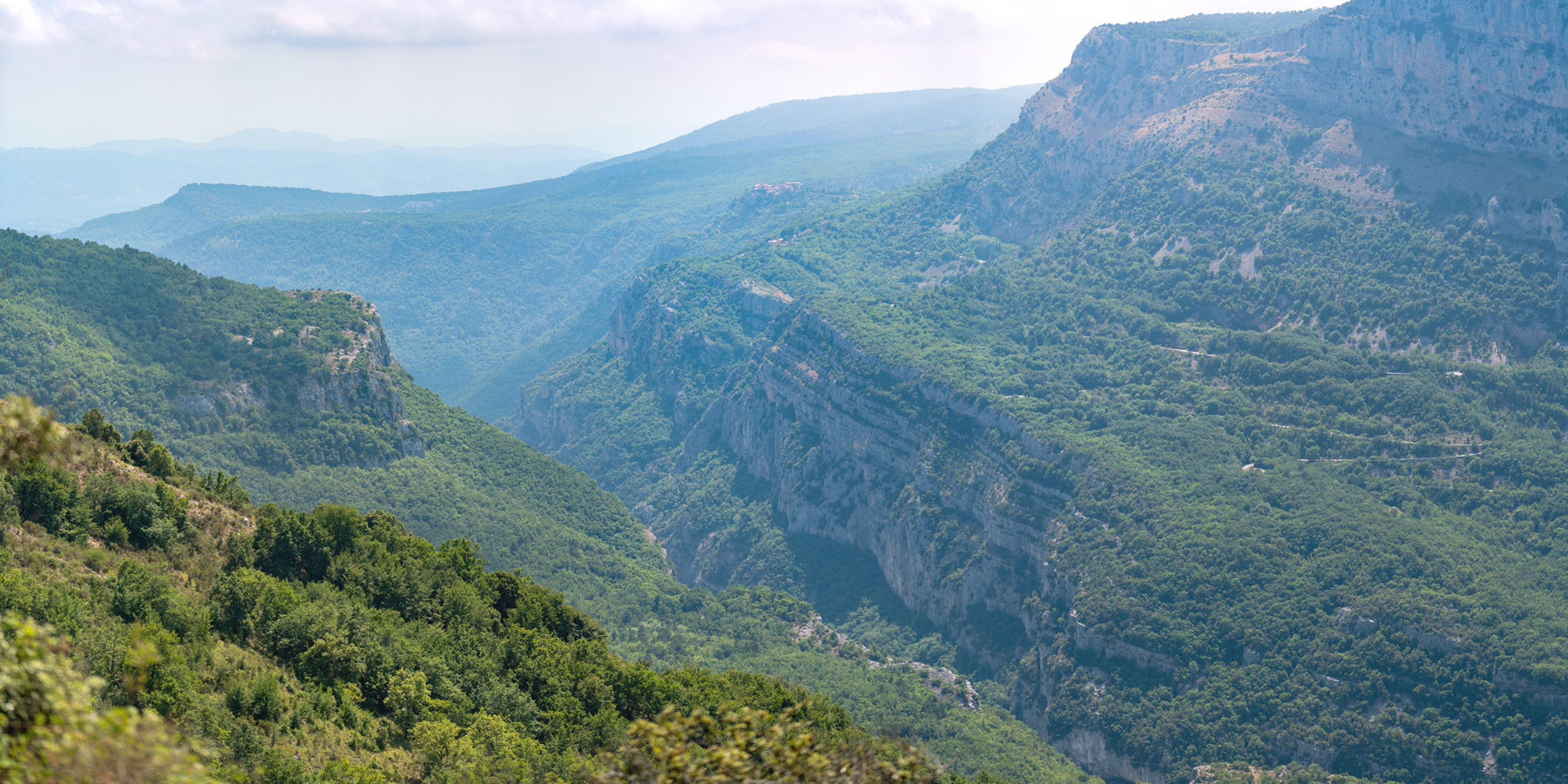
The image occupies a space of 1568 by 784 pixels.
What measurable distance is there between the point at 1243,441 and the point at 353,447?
10200 cm

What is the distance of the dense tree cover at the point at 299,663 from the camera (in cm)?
1639

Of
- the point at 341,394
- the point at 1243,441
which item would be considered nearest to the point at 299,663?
the point at 341,394

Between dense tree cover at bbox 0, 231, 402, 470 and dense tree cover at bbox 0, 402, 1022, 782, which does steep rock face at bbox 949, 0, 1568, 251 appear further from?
dense tree cover at bbox 0, 231, 402, 470

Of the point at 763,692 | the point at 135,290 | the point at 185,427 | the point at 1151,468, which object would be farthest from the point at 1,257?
the point at 1151,468

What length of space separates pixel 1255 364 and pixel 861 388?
5444cm

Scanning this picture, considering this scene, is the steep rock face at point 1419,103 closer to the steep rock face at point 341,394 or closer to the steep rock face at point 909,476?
the steep rock face at point 909,476

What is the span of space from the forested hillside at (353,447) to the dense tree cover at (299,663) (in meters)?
42.8

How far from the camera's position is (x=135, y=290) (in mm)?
123625

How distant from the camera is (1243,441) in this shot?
12281cm

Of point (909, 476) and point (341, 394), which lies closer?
point (341, 394)

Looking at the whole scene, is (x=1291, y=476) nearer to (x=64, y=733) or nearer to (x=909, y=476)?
(x=909, y=476)

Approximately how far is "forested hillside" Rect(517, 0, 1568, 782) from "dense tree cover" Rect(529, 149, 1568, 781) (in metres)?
0.35

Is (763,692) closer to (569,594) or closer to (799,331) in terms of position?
(569,594)

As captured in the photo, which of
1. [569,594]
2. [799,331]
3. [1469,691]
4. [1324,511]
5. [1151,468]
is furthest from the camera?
[799,331]
